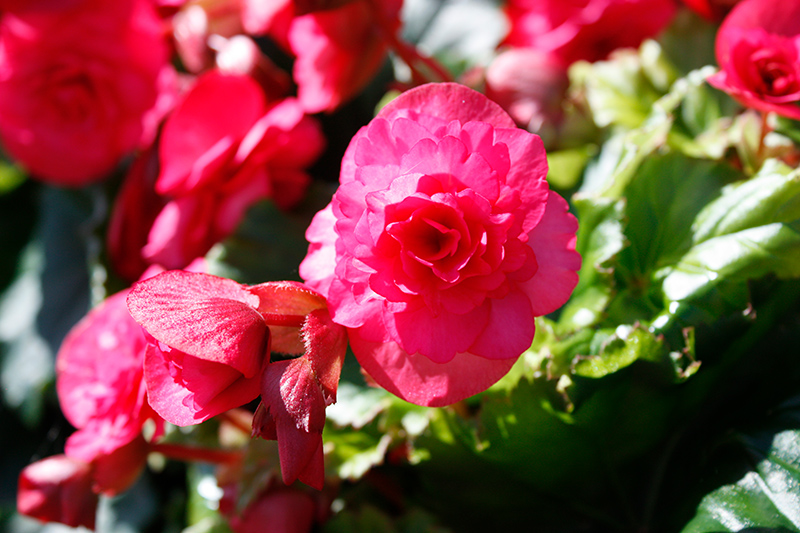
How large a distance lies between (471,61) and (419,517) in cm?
58

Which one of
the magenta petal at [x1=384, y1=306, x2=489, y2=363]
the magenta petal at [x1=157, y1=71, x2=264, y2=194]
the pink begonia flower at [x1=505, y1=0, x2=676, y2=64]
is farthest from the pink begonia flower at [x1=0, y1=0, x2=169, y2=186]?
the magenta petal at [x1=384, y1=306, x2=489, y2=363]

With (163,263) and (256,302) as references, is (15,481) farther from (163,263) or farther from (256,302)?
(256,302)

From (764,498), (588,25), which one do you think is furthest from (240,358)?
(588,25)

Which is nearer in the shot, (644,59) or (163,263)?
(163,263)

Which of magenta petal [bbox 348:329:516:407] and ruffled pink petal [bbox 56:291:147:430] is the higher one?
magenta petal [bbox 348:329:516:407]

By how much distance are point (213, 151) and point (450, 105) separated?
319mm

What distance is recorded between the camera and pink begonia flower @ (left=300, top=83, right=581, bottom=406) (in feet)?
1.09

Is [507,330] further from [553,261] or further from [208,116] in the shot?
[208,116]

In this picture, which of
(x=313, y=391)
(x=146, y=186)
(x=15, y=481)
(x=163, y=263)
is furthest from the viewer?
(x=15, y=481)

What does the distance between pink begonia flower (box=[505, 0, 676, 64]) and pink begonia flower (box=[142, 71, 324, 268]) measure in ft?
0.96

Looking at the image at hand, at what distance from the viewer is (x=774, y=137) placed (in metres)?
0.58

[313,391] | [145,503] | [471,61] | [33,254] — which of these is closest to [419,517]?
[313,391]

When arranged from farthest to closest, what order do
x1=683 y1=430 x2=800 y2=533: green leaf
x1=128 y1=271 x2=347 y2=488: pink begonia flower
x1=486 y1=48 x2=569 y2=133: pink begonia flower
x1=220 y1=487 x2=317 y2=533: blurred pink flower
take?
x1=486 y1=48 x2=569 y2=133: pink begonia flower < x1=220 y1=487 x2=317 y2=533: blurred pink flower < x1=683 y1=430 x2=800 y2=533: green leaf < x1=128 y1=271 x2=347 y2=488: pink begonia flower

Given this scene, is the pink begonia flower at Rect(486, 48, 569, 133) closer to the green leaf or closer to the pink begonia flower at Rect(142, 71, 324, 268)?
the pink begonia flower at Rect(142, 71, 324, 268)
